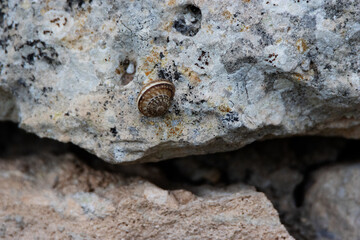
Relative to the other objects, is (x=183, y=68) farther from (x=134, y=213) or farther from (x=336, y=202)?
(x=336, y=202)

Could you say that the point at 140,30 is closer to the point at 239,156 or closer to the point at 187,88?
the point at 187,88

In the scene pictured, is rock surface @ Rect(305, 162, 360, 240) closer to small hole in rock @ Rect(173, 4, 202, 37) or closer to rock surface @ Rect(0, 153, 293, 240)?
rock surface @ Rect(0, 153, 293, 240)

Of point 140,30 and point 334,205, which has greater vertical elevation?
point 140,30

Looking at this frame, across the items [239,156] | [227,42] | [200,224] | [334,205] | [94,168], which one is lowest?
[200,224]

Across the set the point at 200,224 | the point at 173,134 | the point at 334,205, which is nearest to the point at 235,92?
the point at 173,134

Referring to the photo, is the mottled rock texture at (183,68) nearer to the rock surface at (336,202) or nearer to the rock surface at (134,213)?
the rock surface at (134,213)

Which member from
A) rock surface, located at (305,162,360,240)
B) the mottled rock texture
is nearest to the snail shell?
the mottled rock texture

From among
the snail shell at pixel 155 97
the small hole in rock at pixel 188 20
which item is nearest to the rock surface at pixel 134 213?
the snail shell at pixel 155 97
